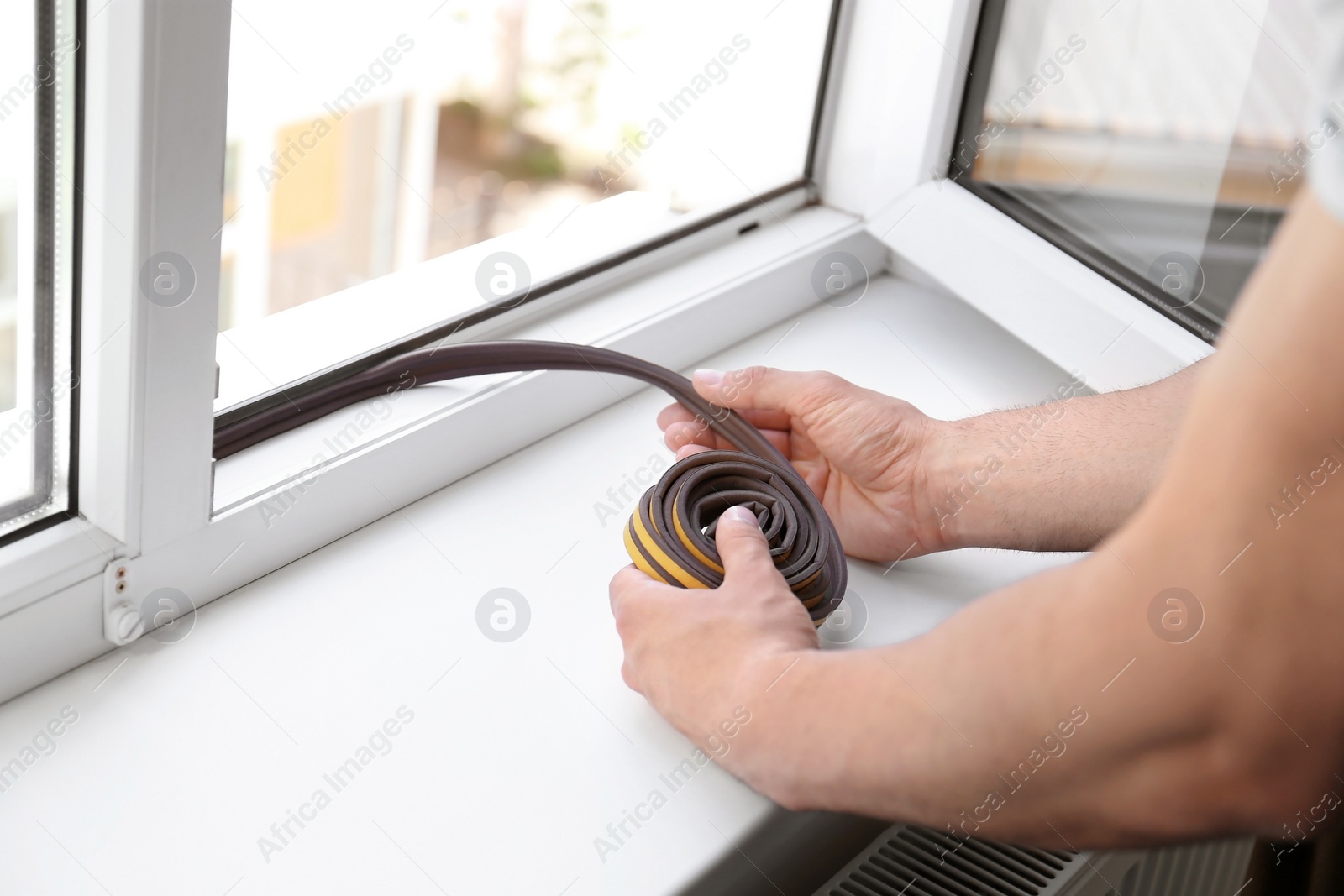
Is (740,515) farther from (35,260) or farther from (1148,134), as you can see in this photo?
(1148,134)

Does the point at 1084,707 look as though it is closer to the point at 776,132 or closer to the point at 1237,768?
the point at 1237,768

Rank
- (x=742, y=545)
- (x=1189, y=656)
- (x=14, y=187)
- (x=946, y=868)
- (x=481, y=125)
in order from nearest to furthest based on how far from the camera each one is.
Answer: (x=1189, y=656) → (x=14, y=187) → (x=742, y=545) → (x=946, y=868) → (x=481, y=125)

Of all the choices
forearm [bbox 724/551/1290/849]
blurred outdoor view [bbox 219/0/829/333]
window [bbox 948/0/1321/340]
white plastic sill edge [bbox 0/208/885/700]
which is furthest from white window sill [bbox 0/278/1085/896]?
window [bbox 948/0/1321/340]

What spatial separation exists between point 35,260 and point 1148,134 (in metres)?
0.99

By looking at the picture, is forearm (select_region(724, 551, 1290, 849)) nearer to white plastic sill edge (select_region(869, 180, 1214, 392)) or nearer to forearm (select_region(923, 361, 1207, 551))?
forearm (select_region(923, 361, 1207, 551))

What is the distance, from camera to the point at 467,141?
3791 mm

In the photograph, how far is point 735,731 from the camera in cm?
72

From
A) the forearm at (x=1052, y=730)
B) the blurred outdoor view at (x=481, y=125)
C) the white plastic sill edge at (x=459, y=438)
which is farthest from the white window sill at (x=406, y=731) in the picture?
the blurred outdoor view at (x=481, y=125)

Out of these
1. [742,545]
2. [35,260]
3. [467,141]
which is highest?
[35,260]

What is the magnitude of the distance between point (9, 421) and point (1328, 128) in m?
0.77

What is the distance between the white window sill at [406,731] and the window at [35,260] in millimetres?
137

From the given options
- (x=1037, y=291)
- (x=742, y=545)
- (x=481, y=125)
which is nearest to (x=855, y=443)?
(x=742, y=545)

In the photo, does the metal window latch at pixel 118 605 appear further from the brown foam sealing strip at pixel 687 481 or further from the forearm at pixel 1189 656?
the forearm at pixel 1189 656

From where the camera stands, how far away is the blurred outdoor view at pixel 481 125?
120 centimetres
